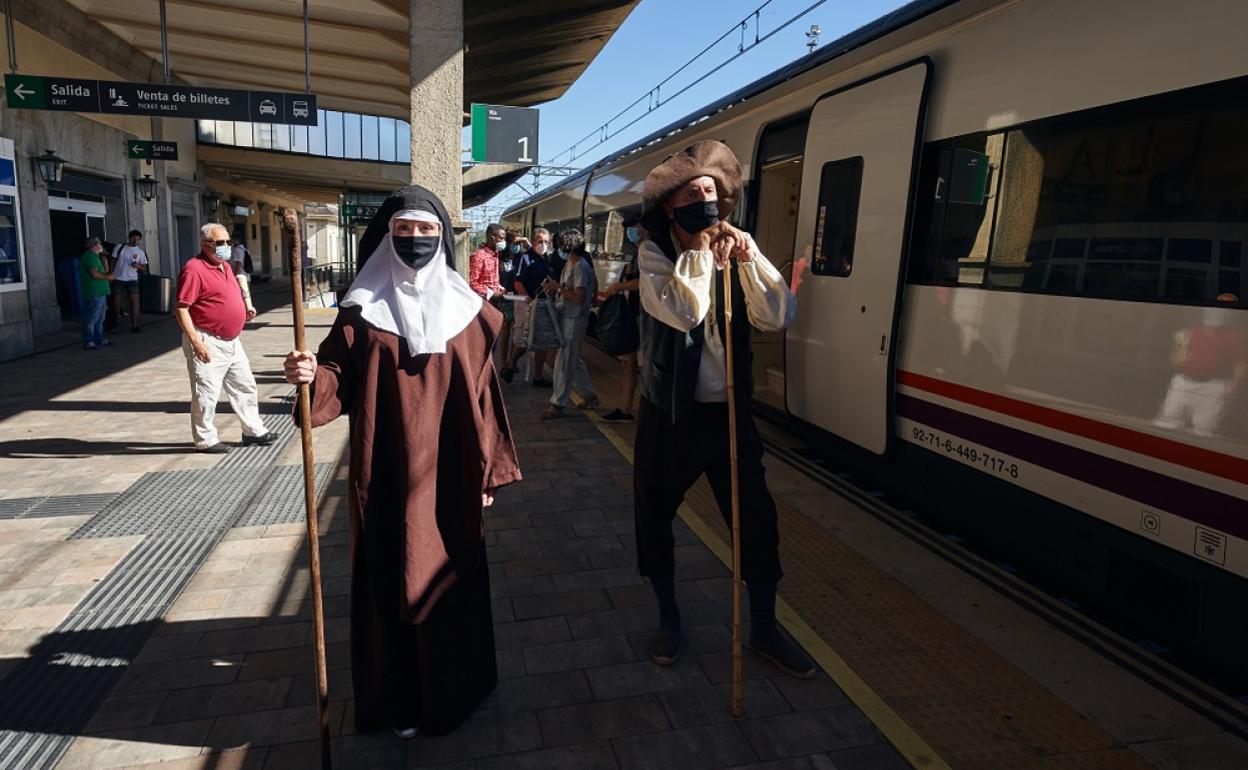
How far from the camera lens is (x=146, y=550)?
4254 millimetres

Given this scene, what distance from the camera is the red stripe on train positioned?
2805mm

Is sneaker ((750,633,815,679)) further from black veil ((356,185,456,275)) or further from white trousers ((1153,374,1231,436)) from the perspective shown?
black veil ((356,185,456,275))

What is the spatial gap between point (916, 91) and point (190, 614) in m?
4.77

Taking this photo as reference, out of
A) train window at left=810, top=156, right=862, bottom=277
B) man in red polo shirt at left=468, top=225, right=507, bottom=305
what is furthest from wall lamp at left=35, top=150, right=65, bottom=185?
train window at left=810, top=156, right=862, bottom=277

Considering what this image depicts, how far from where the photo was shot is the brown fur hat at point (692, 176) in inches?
116

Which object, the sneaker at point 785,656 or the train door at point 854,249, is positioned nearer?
the sneaker at point 785,656

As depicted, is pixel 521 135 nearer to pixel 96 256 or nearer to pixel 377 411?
pixel 377 411

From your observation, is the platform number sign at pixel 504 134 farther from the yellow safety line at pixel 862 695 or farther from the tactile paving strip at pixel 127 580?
the yellow safety line at pixel 862 695

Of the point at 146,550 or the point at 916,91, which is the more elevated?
the point at 916,91

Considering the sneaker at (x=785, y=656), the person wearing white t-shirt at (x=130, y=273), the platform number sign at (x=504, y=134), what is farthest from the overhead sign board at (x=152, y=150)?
the sneaker at (x=785, y=656)

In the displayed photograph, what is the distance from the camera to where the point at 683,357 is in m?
3.00

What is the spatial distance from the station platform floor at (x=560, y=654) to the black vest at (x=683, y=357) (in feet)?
3.68

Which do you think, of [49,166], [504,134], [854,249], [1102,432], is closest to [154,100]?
[49,166]

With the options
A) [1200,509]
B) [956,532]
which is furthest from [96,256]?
[1200,509]
